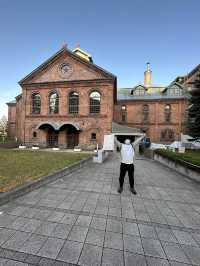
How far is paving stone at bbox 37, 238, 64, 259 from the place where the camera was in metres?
2.57

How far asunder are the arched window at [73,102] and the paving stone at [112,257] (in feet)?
76.5

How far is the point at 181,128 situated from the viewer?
32.0 metres

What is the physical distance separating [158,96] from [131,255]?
116 feet

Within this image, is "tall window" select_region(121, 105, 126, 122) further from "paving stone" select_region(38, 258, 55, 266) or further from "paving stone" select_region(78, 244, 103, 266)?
"paving stone" select_region(38, 258, 55, 266)

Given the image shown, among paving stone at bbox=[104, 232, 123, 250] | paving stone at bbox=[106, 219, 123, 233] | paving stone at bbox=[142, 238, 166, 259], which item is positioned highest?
paving stone at bbox=[104, 232, 123, 250]

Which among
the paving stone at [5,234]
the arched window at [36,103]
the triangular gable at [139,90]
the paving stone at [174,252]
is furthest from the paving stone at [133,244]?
the triangular gable at [139,90]

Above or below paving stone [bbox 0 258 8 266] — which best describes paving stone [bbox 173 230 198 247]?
below

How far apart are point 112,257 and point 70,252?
27.2 inches

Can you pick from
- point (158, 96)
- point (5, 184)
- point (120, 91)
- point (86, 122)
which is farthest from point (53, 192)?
point (120, 91)

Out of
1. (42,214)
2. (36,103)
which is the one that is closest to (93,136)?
(36,103)

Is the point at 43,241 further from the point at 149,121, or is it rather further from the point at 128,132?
the point at 149,121

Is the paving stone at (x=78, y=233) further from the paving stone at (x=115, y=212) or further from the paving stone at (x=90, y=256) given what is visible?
the paving stone at (x=115, y=212)

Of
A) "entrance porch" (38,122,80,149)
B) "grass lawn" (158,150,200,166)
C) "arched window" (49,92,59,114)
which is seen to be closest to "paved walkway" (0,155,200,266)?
"grass lawn" (158,150,200,166)

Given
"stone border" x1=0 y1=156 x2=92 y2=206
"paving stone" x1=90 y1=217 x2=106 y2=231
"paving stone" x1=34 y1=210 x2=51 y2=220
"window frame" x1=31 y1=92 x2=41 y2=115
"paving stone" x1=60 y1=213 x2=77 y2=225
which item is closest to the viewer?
"paving stone" x1=90 y1=217 x2=106 y2=231
